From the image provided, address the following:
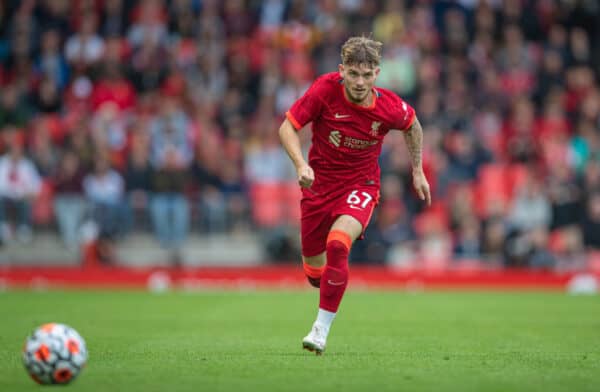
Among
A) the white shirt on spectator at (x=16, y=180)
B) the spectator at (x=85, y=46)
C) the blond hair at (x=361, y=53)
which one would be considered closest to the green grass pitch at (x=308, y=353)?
the blond hair at (x=361, y=53)

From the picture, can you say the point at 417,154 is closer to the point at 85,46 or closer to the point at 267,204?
the point at 267,204

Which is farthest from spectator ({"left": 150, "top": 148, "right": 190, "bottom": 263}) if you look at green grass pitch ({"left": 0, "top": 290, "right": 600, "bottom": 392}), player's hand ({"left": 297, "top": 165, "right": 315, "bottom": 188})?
player's hand ({"left": 297, "top": 165, "right": 315, "bottom": 188})

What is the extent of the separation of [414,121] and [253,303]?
761cm

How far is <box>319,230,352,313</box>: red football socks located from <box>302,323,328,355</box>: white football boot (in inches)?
7.5

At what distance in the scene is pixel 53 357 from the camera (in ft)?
20.9

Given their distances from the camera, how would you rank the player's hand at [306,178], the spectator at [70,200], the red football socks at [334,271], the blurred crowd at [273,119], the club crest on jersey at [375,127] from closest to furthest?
the player's hand at [306,178], the red football socks at [334,271], the club crest on jersey at [375,127], the spectator at [70,200], the blurred crowd at [273,119]

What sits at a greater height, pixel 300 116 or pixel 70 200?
pixel 300 116

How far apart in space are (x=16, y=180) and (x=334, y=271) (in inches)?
499

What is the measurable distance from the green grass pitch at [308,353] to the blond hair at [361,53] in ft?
8.22

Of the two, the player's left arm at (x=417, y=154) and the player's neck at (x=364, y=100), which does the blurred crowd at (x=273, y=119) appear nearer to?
the player's left arm at (x=417, y=154)

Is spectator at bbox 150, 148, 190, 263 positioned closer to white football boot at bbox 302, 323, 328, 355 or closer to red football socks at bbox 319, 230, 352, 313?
red football socks at bbox 319, 230, 352, 313

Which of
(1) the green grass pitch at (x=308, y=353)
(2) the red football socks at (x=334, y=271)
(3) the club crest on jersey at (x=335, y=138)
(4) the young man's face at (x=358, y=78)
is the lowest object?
(1) the green grass pitch at (x=308, y=353)

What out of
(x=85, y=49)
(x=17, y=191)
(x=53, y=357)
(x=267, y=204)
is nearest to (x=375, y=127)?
(x=53, y=357)

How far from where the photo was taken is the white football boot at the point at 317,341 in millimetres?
8320
